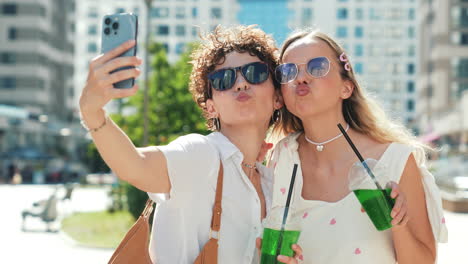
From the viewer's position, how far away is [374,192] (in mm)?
2611

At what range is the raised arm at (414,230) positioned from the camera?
115 inches

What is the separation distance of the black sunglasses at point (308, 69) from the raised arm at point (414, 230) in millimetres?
592

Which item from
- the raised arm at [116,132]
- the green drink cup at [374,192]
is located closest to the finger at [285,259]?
the green drink cup at [374,192]

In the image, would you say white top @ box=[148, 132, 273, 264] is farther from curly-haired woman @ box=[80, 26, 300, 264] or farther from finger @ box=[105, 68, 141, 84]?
finger @ box=[105, 68, 141, 84]

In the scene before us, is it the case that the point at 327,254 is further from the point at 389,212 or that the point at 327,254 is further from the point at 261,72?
the point at 261,72

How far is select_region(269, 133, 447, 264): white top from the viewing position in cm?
301

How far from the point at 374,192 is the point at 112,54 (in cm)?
117

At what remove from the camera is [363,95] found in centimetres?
346

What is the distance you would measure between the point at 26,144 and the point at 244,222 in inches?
2435

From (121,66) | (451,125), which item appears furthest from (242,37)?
(451,125)

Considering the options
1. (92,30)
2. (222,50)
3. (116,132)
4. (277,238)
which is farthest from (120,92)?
(92,30)

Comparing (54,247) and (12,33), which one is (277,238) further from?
(12,33)

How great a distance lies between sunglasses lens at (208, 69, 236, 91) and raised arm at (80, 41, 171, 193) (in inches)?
23.0

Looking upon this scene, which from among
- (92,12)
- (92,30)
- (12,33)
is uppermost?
(92,12)
